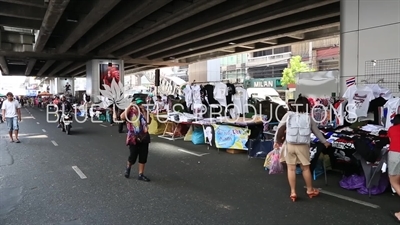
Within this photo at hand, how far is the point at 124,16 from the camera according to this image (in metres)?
14.8

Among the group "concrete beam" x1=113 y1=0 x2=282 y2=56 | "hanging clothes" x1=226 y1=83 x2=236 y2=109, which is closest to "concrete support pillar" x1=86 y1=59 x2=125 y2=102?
"concrete beam" x1=113 y1=0 x2=282 y2=56

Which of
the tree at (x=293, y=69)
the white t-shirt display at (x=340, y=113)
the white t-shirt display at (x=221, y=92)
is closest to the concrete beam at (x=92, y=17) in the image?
the white t-shirt display at (x=221, y=92)

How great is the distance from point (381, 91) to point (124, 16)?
37.2ft

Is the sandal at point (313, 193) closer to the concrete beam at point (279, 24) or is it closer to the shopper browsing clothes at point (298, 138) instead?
the shopper browsing clothes at point (298, 138)

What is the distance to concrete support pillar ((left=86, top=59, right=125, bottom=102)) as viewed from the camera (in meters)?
29.7

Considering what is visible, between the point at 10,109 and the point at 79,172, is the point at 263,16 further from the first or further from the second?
the point at 79,172

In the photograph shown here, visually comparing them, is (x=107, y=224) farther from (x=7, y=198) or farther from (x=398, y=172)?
(x=398, y=172)

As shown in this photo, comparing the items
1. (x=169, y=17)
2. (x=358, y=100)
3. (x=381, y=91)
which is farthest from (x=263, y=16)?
(x=381, y=91)

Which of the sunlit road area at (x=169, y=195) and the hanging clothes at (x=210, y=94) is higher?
the hanging clothes at (x=210, y=94)

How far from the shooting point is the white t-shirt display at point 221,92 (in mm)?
11555

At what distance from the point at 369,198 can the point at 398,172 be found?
3.05ft

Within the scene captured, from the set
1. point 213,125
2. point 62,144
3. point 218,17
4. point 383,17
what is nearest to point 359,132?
point 383,17

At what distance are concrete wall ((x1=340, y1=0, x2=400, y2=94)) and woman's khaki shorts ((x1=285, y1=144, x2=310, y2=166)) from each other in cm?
448

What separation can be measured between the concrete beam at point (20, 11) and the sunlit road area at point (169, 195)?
8.81m
